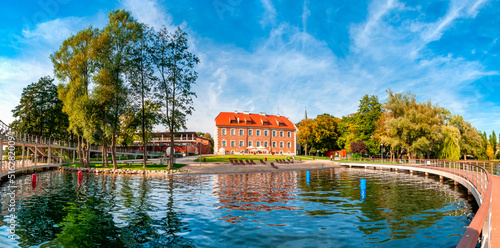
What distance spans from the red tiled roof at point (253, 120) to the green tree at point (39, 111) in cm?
3023

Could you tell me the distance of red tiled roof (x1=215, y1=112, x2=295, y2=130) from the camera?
65.8 m

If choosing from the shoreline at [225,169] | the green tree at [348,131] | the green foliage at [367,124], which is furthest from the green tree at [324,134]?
the shoreline at [225,169]

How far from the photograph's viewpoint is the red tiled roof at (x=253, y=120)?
65.8 meters

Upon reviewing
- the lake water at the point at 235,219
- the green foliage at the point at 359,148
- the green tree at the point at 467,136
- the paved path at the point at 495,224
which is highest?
the green tree at the point at 467,136

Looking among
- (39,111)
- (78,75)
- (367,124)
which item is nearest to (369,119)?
(367,124)

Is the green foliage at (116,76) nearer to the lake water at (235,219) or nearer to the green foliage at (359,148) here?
the lake water at (235,219)

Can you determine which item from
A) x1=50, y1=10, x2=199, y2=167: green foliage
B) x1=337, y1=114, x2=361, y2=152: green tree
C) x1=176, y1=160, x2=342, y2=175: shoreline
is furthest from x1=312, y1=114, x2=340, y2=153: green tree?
x1=50, y1=10, x2=199, y2=167: green foliage

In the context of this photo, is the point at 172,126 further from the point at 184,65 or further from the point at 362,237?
the point at 362,237

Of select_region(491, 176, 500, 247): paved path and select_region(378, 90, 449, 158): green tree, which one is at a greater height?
select_region(378, 90, 449, 158): green tree

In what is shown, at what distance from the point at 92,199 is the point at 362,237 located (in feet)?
45.1

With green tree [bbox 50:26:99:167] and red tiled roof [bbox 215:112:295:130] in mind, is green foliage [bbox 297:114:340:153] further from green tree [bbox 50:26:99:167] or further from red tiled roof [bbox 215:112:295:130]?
green tree [bbox 50:26:99:167]

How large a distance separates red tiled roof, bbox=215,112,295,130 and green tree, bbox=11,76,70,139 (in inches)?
1190

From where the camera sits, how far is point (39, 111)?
152 feet

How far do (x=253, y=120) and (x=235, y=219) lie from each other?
191ft
